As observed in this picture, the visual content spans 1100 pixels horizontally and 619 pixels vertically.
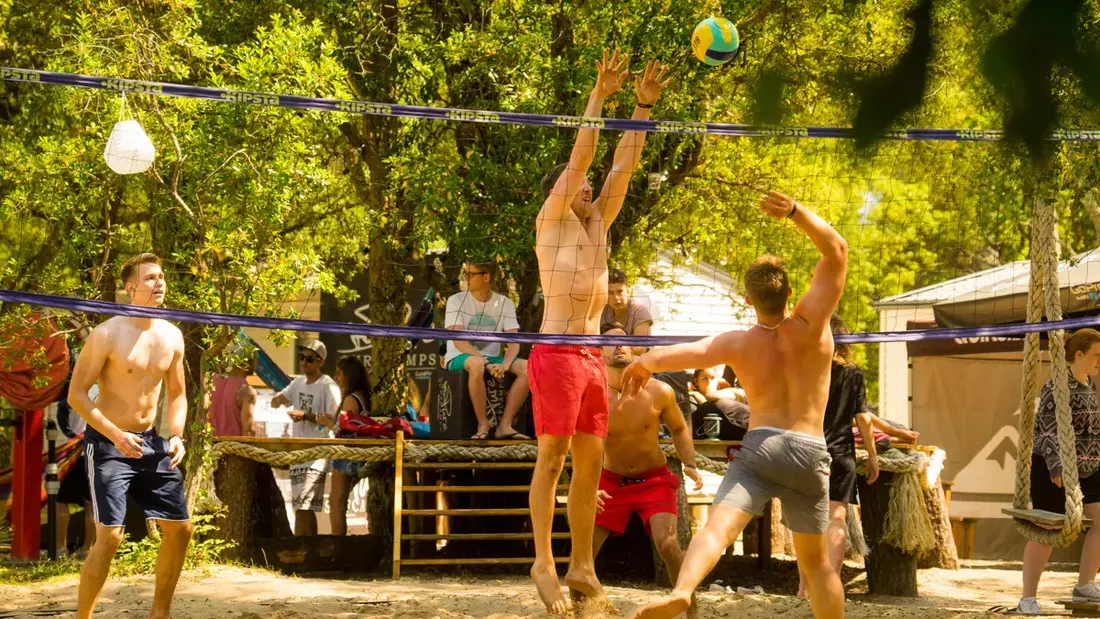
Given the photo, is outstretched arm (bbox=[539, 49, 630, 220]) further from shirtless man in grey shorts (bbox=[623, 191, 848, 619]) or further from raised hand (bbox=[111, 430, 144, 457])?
raised hand (bbox=[111, 430, 144, 457])

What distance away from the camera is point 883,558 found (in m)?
8.41

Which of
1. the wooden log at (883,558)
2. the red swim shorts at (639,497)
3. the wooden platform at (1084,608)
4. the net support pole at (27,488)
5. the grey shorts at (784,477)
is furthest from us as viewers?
the net support pole at (27,488)

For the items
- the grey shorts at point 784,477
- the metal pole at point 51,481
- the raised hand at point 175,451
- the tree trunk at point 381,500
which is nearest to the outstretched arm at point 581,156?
the grey shorts at point 784,477

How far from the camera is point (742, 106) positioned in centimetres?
230

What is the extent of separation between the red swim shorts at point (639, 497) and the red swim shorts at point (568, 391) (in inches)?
19.8

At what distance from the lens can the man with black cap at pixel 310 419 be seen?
34.8 feet

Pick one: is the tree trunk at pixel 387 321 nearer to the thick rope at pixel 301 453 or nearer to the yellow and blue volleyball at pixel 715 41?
the thick rope at pixel 301 453

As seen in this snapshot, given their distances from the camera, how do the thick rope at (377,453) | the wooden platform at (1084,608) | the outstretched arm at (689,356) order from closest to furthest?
1. the outstretched arm at (689,356)
2. the wooden platform at (1084,608)
3. the thick rope at (377,453)

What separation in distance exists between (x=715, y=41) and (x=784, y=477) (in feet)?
8.51

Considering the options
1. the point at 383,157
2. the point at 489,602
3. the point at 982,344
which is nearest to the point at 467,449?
the point at 489,602

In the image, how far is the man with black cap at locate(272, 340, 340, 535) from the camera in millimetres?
10594

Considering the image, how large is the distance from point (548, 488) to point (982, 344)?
23.7ft

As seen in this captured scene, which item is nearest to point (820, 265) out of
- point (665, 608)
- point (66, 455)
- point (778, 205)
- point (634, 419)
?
point (778, 205)

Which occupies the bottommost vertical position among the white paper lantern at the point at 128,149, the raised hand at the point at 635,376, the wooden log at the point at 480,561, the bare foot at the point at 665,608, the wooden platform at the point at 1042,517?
the wooden log at the point at 480,561
